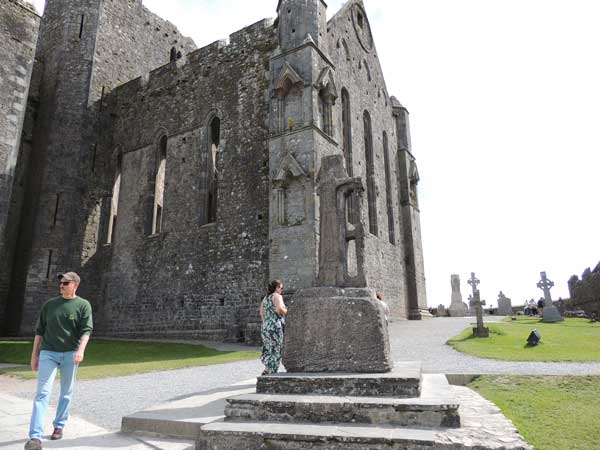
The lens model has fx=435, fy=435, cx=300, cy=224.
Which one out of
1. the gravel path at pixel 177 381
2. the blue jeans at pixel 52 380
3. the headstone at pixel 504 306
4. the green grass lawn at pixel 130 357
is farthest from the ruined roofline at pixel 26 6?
the headstone at pixel 504 306

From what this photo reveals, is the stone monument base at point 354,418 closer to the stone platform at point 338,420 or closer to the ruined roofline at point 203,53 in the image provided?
the stone platform at point 338,420

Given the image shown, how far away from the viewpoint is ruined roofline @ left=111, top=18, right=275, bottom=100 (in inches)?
638

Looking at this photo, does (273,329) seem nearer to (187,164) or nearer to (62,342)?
(62,342)

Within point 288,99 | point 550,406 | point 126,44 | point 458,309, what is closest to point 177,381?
point 550,406

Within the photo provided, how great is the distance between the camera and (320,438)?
3.33 m

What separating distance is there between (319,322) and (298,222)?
25.9ft

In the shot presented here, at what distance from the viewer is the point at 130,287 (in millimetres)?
16953

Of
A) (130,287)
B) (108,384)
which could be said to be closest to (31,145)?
(130,287)

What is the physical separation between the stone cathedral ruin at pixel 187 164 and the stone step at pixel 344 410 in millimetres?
8169

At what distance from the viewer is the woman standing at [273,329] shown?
620 cm

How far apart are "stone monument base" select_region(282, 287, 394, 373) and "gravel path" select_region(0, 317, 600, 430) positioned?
6.27 ft

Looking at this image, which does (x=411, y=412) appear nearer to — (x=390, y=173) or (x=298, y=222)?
(x=298, y=222)

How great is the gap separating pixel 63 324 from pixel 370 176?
15838 millimetres

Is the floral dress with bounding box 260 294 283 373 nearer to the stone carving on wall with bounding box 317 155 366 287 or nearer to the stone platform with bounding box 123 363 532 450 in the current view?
the stone carving on wall with bounding box 317 155 366 287
